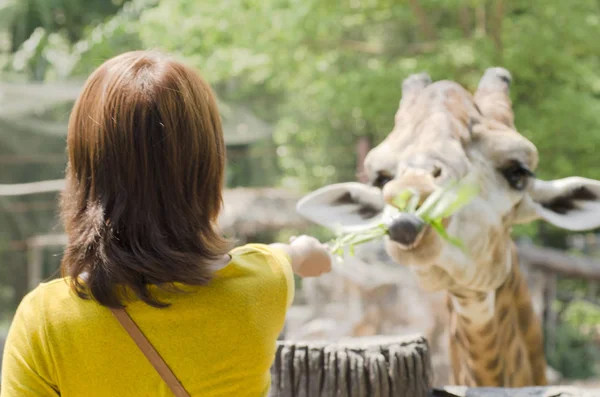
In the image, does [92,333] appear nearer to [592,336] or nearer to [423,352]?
[423,352]

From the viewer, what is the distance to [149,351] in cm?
139

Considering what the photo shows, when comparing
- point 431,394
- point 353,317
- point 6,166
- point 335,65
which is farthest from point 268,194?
point 431,394

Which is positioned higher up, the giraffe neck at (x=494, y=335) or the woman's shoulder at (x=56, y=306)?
the woman's shoulder at (x=56, y=306)

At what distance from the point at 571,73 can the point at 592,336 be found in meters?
3.91

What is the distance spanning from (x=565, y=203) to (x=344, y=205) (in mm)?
778

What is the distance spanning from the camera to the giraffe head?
2455 millimetres

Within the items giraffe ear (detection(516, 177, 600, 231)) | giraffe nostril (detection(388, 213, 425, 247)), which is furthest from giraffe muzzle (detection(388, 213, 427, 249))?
giraffe ear (detection(516, 177, 600, 231))

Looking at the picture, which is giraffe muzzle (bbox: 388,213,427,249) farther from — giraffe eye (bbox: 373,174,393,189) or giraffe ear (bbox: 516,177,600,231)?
giraffe ear (bbox: 516,177,600,231)

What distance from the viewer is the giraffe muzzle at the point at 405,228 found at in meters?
2.05

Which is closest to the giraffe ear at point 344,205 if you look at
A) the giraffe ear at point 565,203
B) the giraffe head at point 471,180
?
the giraffe head at point 471,180

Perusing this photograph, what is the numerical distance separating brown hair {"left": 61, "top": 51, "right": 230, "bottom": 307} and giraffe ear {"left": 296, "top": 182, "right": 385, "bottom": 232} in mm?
1263

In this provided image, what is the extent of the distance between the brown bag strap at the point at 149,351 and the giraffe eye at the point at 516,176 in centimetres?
160

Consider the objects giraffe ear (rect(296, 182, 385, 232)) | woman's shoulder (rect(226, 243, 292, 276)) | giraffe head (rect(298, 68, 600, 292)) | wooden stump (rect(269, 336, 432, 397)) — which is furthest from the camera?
giraffe ear (rect(296, 182, 385, 232))

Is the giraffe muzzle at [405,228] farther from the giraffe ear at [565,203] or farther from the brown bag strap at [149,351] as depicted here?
the brown bag strap at [149,351]
